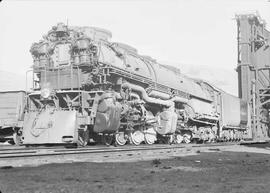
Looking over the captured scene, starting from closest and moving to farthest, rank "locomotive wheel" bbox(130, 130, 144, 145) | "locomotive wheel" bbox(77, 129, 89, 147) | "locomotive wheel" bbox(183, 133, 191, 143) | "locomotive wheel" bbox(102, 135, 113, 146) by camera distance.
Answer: "locomotive wheel" bbox(77, 129, 89, 147) < "locomotive wheel" bbox(102, 135, 113, 146) < "locomotive wheel" bbox(130, 130, 144, 145) < "locomotive wheel" bbox(183, 133, 191, 143)

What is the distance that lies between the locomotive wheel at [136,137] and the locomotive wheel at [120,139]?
1.57 feet

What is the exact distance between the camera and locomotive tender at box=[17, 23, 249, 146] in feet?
51.7

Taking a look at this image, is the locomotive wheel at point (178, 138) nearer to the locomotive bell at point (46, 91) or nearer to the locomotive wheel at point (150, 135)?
the locomotive wheel at point (150, 135)

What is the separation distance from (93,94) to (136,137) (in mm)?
3729

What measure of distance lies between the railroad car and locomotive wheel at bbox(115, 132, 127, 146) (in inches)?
195

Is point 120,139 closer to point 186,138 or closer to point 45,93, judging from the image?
point 45,93

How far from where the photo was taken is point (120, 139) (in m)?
18.5

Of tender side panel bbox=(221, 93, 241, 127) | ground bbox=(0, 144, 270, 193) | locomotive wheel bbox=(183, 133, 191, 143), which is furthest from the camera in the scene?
tender side panel bbox=(221, 93, 241, 127)

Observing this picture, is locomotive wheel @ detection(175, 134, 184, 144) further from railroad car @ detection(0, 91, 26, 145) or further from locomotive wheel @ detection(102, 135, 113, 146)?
railroad car @ detection(0, 91, 26, 145)

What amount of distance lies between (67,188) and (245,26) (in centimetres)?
4018

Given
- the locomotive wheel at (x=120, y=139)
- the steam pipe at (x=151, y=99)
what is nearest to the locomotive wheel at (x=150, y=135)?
the steam pipe at (x=151, y=99)

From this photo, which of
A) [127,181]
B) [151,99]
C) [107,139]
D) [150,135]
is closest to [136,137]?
[150,135]

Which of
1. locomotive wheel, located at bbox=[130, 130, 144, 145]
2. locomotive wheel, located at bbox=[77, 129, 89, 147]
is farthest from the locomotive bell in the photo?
locomotive wheel, located at bbox=[130, 130, 144, 145]

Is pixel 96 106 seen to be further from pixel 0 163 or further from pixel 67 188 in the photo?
pixel 67 188
